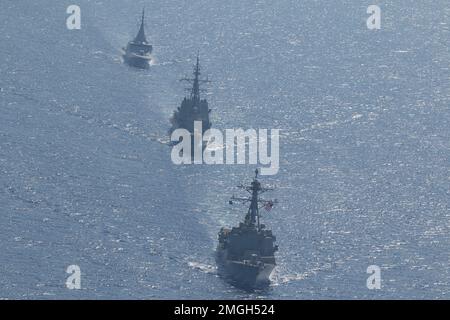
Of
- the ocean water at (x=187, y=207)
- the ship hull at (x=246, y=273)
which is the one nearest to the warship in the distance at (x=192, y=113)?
the ocean water at (x=187, y=207)

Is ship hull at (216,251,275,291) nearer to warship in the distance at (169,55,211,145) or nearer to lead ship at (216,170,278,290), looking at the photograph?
lead ship at (216,170,278,290)

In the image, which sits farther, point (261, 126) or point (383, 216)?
point (261, 126)

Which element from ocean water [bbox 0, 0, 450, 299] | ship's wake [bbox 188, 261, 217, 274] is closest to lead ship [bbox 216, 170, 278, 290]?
ship's wake [bbox 188, 261, 217, 274]

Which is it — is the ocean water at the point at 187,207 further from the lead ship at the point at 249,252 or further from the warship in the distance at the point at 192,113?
the warship in the distance at the point at 192,113

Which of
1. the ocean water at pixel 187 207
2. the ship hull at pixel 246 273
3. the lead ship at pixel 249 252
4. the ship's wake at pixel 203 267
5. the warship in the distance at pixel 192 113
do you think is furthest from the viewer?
the warship in the distance at pixel 192 113

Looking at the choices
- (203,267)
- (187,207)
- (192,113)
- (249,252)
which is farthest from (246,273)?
(192,113)
